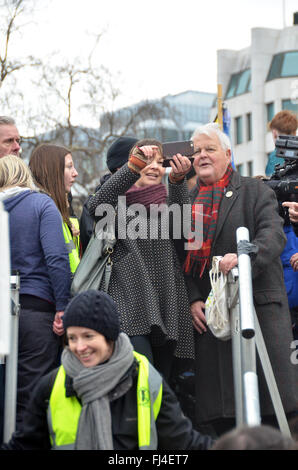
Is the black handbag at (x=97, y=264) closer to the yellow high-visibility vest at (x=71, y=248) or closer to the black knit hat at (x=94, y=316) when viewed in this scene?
the yellow high-visibility vest at (x=71, y=248)

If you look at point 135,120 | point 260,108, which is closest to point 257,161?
point 260,108

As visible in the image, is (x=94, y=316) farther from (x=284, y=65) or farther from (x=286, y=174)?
(x=284, y=65)

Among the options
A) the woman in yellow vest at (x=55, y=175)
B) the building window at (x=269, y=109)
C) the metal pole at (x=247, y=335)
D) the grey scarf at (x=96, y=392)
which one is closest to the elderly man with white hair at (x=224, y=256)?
the metal pole at (x=247, y=335)

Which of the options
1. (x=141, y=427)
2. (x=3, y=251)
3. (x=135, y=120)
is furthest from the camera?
(x=135, y=120)

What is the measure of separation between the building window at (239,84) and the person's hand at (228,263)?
52.3 m

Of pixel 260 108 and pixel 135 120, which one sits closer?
pixel 135 120

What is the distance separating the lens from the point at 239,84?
57.4 metres

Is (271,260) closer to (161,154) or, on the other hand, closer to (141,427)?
(161,154)

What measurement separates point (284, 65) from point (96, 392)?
2042 inches

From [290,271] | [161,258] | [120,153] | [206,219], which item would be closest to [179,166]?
[206,219]

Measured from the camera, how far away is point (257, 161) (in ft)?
174

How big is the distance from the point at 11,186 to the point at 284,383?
6.35 ft

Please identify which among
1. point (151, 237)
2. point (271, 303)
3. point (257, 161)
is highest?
point (257, 161)

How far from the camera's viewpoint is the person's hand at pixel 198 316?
5.05m
